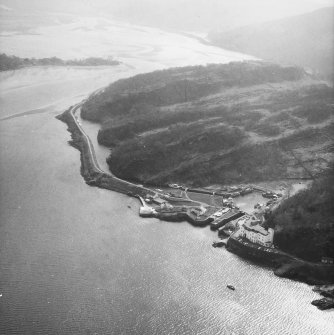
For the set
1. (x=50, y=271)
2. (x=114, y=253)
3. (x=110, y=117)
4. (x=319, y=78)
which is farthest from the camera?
(x=319, y=78)

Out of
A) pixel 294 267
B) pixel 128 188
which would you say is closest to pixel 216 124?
pixel 128 188

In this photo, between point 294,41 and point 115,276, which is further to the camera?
point 294,41

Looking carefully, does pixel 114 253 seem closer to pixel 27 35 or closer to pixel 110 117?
pixel 110 117

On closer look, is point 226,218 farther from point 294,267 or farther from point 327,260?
point 327,260

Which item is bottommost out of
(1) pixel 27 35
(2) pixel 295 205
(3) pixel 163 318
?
(3) pixel 163 318

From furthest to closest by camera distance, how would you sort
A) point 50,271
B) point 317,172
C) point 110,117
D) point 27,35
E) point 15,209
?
point 27,35 → point 110,117 → point 317,172 → point 15,209 → point 50,271

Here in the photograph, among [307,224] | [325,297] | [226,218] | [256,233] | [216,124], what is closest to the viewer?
[325,297]

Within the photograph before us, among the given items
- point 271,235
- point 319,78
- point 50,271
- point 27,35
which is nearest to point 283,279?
point 271,235
